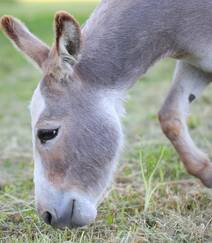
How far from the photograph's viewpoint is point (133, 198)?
4527 millimetres

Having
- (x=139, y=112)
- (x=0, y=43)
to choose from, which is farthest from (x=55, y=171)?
(x=0, y=43)

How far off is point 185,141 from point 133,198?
557 millimetres

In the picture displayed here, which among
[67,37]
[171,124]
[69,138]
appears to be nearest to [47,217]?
[69,138]

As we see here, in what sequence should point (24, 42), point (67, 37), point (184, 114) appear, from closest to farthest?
point (67, 37) → point (24, 42) → point (184, 114)

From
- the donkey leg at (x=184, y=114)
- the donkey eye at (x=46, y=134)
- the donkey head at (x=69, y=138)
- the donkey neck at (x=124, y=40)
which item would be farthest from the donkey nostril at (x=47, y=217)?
the donkey leg at (x=184, y=114)

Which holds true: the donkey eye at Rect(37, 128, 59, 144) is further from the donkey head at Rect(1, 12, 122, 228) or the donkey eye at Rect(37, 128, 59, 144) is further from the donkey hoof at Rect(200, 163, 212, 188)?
the donkey hoof at Rect(200, 163, 212, 188)

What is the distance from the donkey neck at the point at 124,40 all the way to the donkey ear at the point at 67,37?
0.20 meters

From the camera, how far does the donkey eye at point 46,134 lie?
3648 mm

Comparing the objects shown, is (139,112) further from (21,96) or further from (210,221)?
(210,221)

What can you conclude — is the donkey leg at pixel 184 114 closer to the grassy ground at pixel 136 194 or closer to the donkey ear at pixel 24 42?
the grassy ground at pixel 136 194

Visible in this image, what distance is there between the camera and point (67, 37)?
3.60m

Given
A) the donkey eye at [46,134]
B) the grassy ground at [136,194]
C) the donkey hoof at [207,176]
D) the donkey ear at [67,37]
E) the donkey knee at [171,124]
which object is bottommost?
the grassy ground at [136,194]

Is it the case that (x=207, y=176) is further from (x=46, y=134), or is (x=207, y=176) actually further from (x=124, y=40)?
(x=46, y=134)

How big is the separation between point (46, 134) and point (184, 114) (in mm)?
1387
